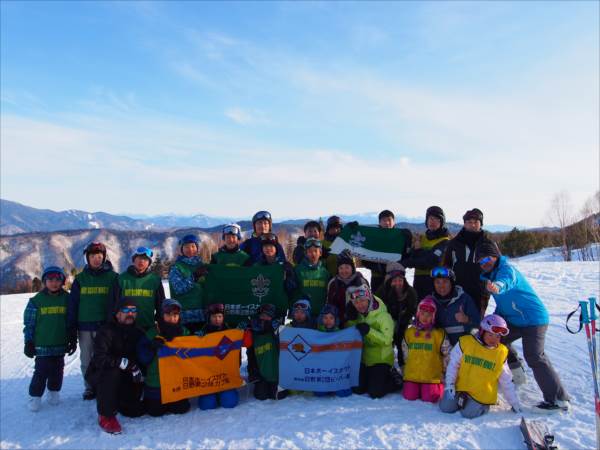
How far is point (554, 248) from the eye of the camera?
45719 millimetres

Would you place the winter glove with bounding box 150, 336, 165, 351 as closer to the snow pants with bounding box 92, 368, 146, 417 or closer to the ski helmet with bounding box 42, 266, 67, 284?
the snow pants with bounding box 92, 368, 146, 417

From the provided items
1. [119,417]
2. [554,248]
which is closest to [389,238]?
[119,417]

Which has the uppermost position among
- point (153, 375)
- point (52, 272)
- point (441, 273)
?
point (441, 273)

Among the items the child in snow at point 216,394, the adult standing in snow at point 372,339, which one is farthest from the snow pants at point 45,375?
the adult standing in snow at point 372,339

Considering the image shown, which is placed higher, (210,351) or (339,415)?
(210,351)

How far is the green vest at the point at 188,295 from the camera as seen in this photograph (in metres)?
6.85

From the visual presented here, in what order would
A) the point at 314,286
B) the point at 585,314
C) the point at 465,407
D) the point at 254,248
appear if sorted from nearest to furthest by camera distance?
the point at 585,314
the point at 465,407
the point at 314,286
the point at 254,248

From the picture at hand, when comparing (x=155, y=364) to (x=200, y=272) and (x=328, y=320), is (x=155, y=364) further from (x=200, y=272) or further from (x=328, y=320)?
(x=328, y=320)

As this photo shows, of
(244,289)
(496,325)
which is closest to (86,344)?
(244,289)

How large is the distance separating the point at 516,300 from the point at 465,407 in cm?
160

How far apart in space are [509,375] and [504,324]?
27.7 inches

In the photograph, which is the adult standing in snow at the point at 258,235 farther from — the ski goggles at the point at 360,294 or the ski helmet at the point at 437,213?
the ski helmet at the point at 437,213

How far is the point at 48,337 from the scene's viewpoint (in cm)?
650

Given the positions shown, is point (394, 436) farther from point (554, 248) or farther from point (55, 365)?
point (554, 248)
